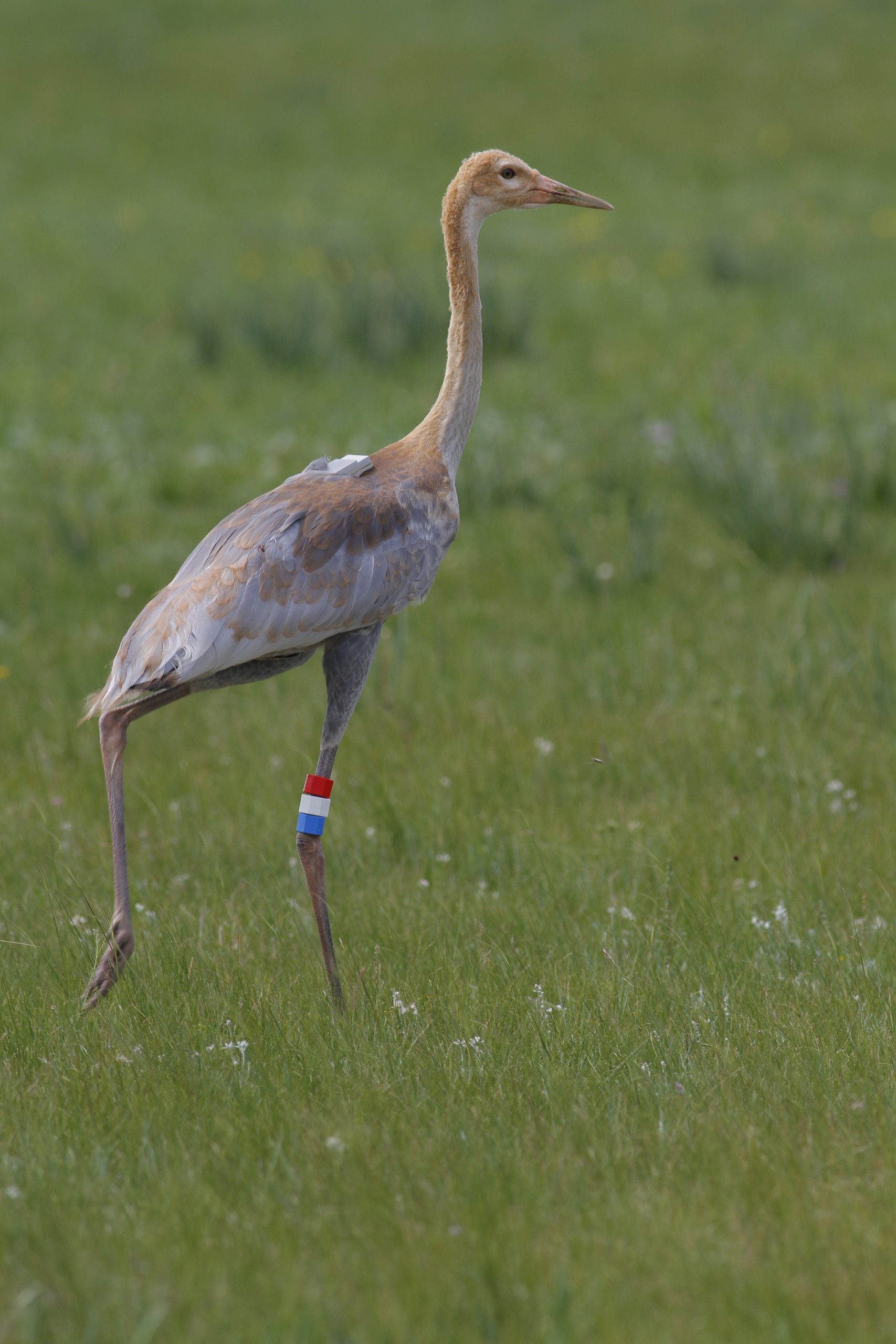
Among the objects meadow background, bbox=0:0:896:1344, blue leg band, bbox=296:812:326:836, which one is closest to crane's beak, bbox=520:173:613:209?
blue leg band, bbox=296:812:326:836

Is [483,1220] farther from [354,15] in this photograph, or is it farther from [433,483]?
[354,15]

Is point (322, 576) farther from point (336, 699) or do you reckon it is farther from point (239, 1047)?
point (239, 1047)

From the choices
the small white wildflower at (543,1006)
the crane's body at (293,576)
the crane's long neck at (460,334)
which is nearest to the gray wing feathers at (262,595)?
the crane's body at (293,576)

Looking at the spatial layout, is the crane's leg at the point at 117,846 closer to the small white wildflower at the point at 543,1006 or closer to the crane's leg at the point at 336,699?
the crane's leg at the point at 336,699

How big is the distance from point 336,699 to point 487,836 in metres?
1.09

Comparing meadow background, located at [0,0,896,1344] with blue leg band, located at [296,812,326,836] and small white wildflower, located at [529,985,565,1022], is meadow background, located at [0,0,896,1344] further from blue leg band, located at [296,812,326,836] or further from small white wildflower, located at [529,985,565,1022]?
blue leg band, located at [296,812,326,836]

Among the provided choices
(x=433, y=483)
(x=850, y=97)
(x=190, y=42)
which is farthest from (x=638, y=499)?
(x=190, y=42)

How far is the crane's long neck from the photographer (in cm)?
400

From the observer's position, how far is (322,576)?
3.67m

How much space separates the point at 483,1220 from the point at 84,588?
16.5 feet

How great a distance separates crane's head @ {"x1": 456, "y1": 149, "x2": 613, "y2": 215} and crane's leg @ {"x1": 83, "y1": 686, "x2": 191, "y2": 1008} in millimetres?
1611

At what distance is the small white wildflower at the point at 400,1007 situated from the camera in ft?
11.7

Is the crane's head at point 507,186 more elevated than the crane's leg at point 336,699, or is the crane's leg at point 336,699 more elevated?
the crane's head at point 507,186

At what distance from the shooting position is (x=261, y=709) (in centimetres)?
599
